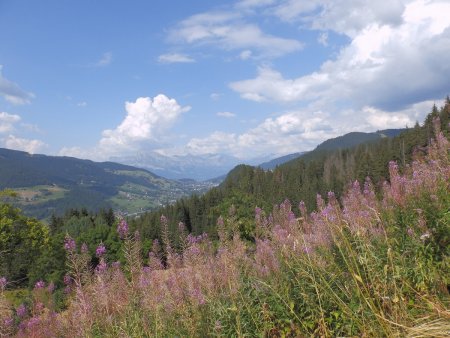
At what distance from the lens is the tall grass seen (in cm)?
343

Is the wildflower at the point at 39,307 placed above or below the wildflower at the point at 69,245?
below

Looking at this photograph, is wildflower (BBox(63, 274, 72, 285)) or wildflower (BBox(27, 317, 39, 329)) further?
wildflower (BBox(27, 317, 39, 329))

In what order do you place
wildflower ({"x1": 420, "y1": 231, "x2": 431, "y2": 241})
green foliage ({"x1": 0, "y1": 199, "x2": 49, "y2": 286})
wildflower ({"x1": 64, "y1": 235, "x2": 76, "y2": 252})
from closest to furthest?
1. wildflower ({"x1": 420, "y1": 231, "x2": 431, "y2": 241})
2. wildflower ({"x1": 64, "y1": 235, "x2": 76, "y2": 252})
3. green foliage ({"x1": 0, "y1": 199, "x2": 49, "y2": 286})

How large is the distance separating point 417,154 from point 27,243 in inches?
1196

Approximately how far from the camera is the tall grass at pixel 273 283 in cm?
343

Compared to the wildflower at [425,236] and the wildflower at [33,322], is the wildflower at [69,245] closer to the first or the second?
the wildflower at [33,322]

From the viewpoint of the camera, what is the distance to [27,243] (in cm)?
2997

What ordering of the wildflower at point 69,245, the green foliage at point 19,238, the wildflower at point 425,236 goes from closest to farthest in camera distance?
1. the wildflower at point 425,236
2. the wildflower at point 69,245
3. the green foliage at point 19,238

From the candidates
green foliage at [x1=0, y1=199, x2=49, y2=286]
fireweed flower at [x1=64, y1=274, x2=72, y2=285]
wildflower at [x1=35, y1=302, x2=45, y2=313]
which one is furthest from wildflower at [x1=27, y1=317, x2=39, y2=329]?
green foliage at [x1=0, y1=199, x2=49, y2=286]

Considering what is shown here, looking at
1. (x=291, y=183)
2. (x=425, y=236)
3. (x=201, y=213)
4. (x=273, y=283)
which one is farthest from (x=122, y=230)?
(x=291, y=183)

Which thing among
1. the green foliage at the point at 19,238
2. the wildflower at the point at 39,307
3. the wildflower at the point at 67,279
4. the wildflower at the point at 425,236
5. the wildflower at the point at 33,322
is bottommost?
the green foliage at the point at 19,238

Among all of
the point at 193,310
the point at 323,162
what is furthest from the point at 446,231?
the point at 323,162

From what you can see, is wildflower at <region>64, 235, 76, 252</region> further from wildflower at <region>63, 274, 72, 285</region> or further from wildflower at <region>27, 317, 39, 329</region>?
wildflower at <region>27, 317, 39, 329</region>

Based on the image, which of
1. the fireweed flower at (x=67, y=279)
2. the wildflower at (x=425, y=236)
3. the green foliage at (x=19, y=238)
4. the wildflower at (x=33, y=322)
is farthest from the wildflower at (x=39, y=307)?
the green foliage at (x=19, y=238)
